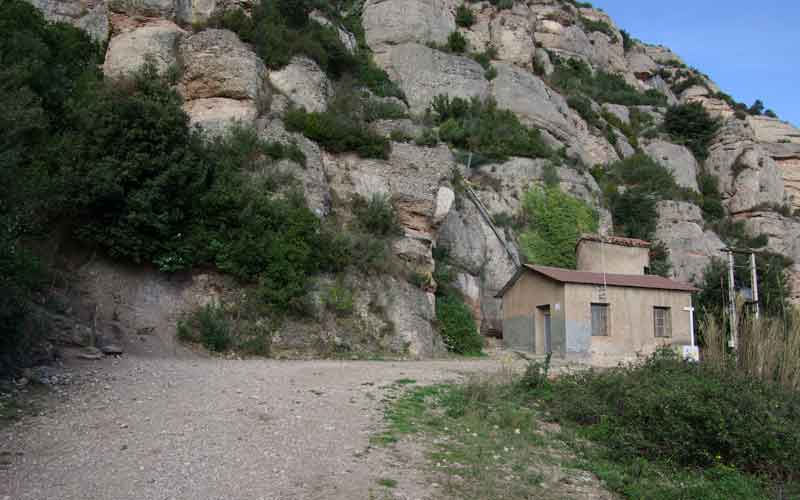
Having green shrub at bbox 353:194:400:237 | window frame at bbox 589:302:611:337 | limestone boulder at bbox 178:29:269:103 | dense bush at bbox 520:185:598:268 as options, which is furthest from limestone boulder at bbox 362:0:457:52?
window frame at bbox 589:302:611:337

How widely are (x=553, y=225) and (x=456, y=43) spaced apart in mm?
17869

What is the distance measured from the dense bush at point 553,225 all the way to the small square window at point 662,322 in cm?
630

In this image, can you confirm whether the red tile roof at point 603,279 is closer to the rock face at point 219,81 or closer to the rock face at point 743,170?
the rock face at point 219,81

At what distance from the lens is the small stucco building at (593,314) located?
21641mm

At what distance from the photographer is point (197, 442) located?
6.20 meters

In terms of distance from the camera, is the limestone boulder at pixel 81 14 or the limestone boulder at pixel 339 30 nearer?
the limestone boulder at pixel 81 14

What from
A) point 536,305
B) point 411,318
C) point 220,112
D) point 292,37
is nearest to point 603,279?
point 536,305

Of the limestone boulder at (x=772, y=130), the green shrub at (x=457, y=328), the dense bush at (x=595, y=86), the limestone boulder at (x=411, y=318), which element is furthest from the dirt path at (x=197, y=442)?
the limestone boulder at (x=772, y=130)

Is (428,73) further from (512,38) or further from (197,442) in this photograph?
(197,442)

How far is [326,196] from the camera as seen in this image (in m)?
19.8

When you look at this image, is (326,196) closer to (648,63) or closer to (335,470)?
(335,470)

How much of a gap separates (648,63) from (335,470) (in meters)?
67.0

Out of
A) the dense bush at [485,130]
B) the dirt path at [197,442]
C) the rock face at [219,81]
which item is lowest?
the dirt path at [197,442]

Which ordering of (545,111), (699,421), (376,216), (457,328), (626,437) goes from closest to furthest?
1. (699,421)
2. (626,437)
3. (376,216)
4. (457,328)
5. (545,111)
